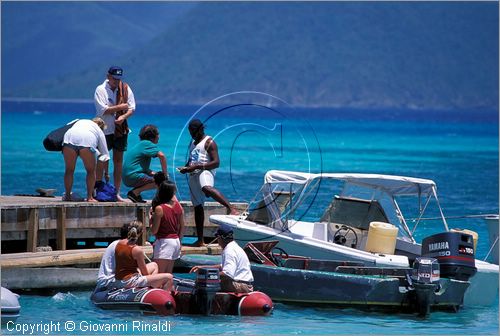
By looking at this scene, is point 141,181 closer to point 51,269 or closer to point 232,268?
point 51,269

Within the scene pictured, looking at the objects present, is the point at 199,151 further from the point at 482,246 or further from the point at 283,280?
the point at 482,246

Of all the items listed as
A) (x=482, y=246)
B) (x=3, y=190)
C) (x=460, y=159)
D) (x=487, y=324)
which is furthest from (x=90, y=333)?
(x=460, y=159)

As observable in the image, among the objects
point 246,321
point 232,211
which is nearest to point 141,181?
point 232,211

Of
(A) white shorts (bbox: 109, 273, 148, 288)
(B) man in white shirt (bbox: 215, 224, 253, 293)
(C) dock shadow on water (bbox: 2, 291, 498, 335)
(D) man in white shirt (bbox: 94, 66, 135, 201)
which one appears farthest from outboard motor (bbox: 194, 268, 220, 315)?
(D) man in white shirt (bbox: 94, 66, 135, 201)

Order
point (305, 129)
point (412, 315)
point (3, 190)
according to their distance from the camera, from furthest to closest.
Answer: point (305, 129)
point (3, 190)
point (412, 315)

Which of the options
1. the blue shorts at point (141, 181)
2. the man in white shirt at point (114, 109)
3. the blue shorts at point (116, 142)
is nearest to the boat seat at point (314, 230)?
the blue shorts at point (141, 181)

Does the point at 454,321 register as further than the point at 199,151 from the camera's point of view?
No

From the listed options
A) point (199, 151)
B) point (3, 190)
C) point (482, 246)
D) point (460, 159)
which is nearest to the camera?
point (199, 151)

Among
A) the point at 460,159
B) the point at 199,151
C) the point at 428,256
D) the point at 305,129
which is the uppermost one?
the point at 305,129

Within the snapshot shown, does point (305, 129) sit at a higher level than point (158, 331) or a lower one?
higher

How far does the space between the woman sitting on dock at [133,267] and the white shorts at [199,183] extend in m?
2.80

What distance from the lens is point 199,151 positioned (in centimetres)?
1678

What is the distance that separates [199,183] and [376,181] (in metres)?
2.89

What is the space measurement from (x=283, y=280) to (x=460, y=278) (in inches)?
96.5
